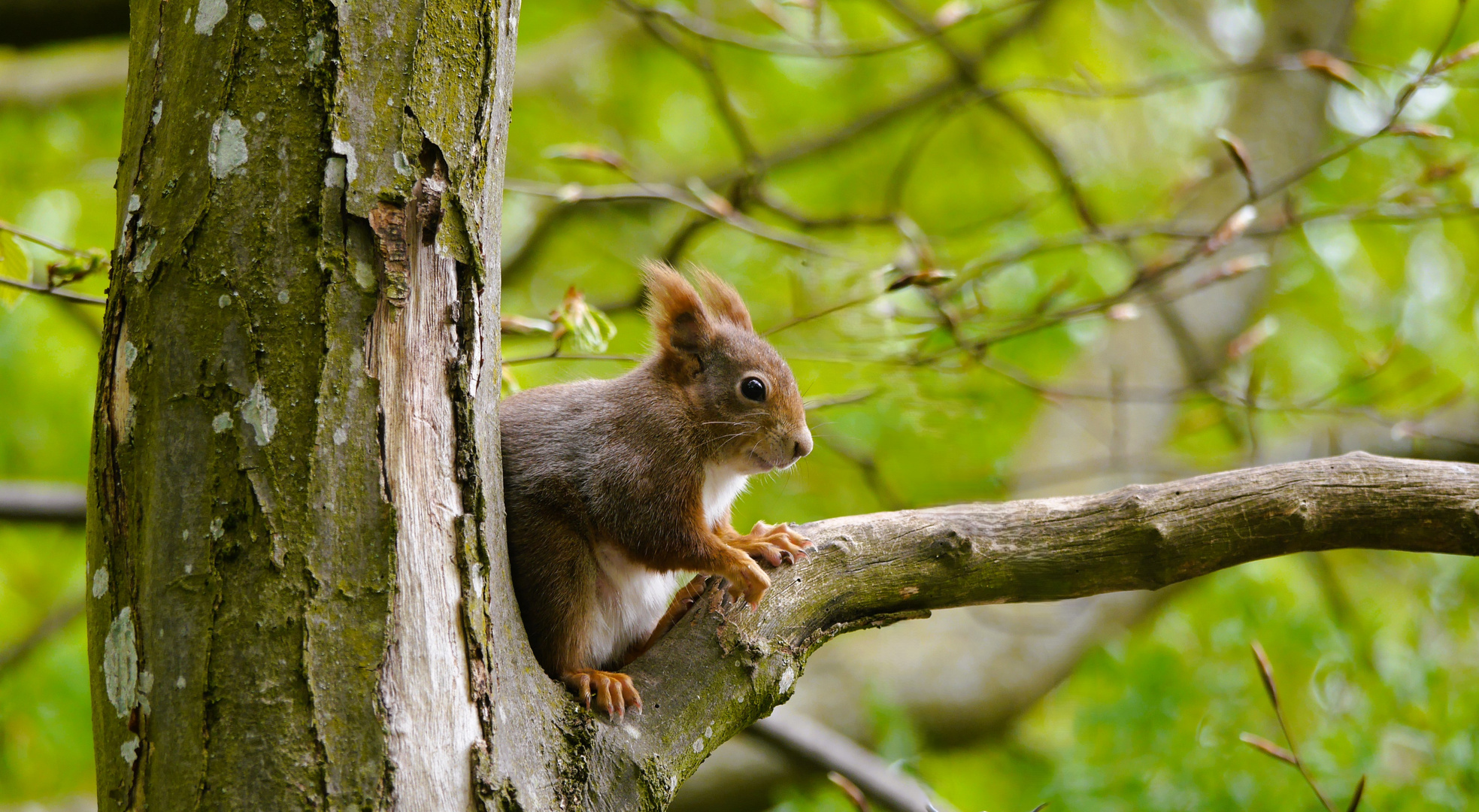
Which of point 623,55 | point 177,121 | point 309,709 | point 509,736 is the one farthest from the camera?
point 623,55

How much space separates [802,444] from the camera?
2.65 meters

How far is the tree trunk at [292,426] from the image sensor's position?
1.38 meters

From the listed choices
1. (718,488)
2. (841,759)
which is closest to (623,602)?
(718,488)

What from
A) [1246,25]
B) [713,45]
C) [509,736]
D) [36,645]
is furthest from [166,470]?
[1246,25]

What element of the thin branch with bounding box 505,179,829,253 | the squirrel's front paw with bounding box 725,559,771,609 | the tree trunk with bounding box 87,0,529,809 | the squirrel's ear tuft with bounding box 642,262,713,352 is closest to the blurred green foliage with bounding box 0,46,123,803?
the thin branch with bounding box 505,179,829,253

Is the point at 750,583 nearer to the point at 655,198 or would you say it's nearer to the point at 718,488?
the point at 718,488

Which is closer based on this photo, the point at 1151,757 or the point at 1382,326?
the point at 1151,757

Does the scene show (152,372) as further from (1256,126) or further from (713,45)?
(1256,126)

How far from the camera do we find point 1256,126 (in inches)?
221

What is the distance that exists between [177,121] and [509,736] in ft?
3.15

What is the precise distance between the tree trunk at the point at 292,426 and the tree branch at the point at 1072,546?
518 mm

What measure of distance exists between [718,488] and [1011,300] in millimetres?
1849

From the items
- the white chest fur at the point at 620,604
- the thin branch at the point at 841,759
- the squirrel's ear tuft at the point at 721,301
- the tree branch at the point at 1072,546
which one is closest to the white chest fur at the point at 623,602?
the white chest fur at the point at 620,604

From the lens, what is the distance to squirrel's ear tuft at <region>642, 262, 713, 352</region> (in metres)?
2.75
